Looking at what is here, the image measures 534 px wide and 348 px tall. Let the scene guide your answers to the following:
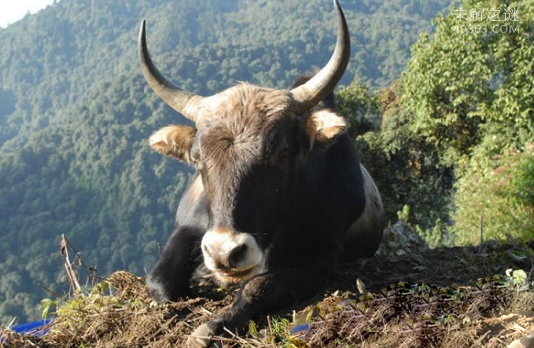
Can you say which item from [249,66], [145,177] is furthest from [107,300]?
[249,66]

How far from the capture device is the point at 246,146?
4969 mm

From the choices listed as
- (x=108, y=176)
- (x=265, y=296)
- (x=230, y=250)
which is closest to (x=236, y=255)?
(x=230, y=250)

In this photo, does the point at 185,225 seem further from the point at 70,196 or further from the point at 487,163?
the point at 70,196

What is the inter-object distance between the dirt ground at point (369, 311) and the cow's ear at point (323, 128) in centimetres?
122

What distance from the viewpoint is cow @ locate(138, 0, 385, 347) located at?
15.5ft

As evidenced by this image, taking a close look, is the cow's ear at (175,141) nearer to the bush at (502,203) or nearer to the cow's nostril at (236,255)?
the cow's nostril at (236,255)

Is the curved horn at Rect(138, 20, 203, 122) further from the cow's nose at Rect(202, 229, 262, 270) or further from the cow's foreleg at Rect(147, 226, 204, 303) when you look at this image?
the cow's nose at Rect(202, 229, 262, 270)

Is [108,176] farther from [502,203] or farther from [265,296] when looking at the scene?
[265,296]

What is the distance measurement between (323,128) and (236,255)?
1.61 metres

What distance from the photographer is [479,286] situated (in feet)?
13.7

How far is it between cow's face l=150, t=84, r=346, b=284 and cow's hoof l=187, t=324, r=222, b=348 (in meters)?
0.39

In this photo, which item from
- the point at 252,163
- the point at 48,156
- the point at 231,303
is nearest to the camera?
the point at 252,163

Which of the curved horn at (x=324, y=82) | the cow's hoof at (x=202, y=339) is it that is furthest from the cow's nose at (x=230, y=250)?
the curved horn at (x=324, y=82)

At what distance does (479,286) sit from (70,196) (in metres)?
107
